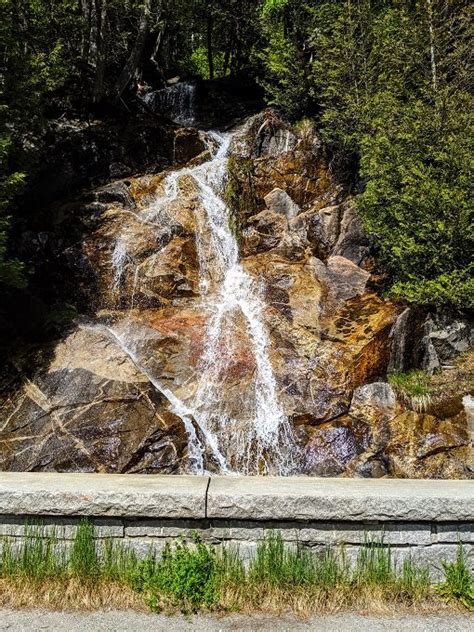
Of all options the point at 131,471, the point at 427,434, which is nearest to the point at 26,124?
the point at 131,471

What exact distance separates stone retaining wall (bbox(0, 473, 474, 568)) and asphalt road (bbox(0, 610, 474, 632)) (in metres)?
0.38

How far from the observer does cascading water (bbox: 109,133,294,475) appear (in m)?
7.68

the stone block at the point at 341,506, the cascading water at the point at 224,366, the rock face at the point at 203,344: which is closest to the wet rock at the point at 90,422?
the rock face at the point at 203,344

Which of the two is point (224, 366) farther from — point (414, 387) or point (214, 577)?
point (214, 577)

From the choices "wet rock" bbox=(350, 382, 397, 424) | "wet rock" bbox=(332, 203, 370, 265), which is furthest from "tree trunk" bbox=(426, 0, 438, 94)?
"wet rock" bbox=(350, 382, 397, 424)

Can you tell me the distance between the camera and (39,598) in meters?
3.25

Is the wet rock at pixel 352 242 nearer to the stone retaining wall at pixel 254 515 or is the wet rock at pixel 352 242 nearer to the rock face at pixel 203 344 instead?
the rock face at pixel 203 344

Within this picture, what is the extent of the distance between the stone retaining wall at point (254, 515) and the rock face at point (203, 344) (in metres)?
3.72

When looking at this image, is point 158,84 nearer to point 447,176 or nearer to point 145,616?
point 447,176

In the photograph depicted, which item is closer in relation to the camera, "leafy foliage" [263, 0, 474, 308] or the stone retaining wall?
the stone retaining wall

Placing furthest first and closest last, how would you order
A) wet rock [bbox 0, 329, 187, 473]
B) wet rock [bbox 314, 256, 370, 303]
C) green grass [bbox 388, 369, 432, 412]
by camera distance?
wet rock [bbox 314, 256, 370, 303], green grass [bbox 388, 369, 432, 412], wet rock [bbox 0, 329, 187, 473]

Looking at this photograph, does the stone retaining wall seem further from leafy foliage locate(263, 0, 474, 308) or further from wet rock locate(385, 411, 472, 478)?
leafy foliage locate(263, 0, 474, 308)

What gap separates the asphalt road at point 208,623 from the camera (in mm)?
3041

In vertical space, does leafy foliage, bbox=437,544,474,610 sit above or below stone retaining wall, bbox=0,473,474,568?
below
